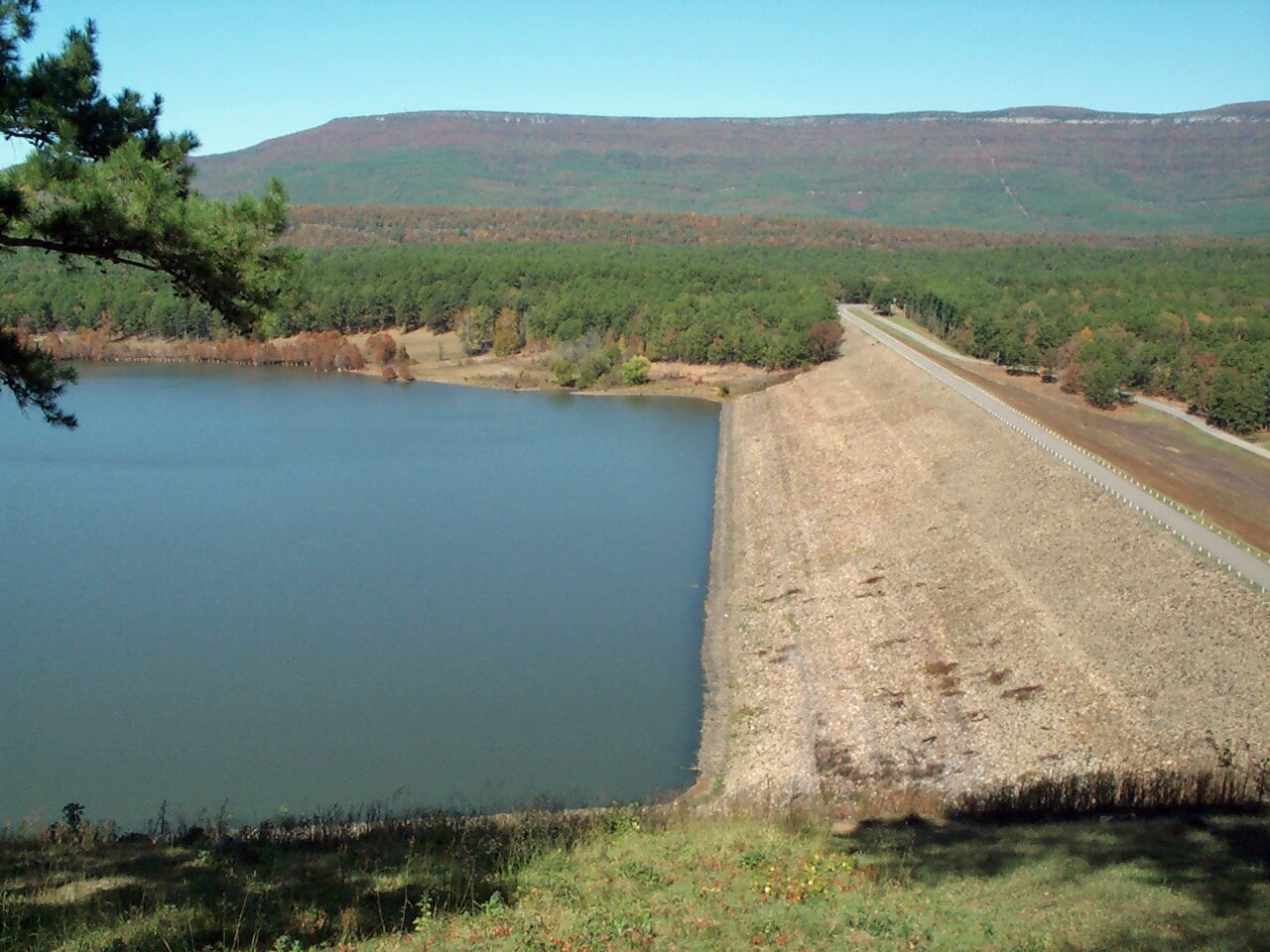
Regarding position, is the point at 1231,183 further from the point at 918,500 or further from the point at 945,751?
the point at 945,751

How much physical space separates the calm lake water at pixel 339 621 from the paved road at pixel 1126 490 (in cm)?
578

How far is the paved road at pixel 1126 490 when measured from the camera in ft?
42.1

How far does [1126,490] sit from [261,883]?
14.2m

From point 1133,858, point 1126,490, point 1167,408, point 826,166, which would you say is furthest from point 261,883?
point 826,166

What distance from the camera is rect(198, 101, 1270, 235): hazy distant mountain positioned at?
115125 mm

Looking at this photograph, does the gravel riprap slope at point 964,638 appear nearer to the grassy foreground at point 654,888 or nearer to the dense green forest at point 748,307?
the grassy foreground at point 654,888

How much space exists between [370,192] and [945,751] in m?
111

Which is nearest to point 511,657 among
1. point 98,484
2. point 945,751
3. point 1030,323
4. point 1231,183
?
point 945,751

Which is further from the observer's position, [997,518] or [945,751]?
[997,518]

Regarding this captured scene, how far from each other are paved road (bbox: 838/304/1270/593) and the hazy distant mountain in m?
86.7

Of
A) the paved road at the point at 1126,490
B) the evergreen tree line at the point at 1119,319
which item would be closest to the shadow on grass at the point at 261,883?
the paved road at the point at 1126,490

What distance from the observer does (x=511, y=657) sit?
13492mm

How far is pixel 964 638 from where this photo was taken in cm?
1295

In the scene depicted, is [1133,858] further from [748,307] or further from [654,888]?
[748,307]
